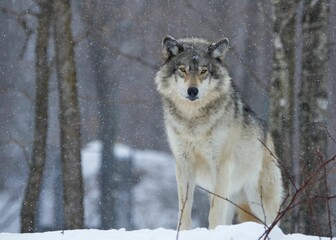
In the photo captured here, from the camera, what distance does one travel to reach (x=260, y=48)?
18750 millimetres

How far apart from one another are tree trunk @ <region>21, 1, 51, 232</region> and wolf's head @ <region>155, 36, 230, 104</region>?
6354 millimetres

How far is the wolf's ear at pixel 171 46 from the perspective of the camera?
7336mm

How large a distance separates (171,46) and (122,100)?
1107cm

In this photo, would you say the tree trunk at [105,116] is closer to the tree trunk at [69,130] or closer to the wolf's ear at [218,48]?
the tree trunk at [69,130]

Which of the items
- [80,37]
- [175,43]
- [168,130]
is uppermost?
[80,37]

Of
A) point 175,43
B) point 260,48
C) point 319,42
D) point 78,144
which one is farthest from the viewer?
point 260,48

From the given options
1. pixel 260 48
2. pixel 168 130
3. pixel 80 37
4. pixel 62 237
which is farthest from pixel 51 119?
pixel 62 237

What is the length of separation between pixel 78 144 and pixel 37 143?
164 centimetres

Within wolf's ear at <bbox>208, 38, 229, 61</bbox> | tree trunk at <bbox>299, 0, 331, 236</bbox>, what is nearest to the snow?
wolf's ear at <bbox>208, 38, 229, 61</bbox>

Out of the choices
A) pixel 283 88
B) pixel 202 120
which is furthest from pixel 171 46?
pixel 283 88

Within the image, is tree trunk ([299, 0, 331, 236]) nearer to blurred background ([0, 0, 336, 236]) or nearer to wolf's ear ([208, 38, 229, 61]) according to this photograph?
wolf's ear ([208, 38, 229, 61])

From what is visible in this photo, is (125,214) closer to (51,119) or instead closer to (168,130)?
(51,119)

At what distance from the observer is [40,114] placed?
45.0 feet

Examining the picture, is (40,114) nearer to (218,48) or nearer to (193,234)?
(218,48)
